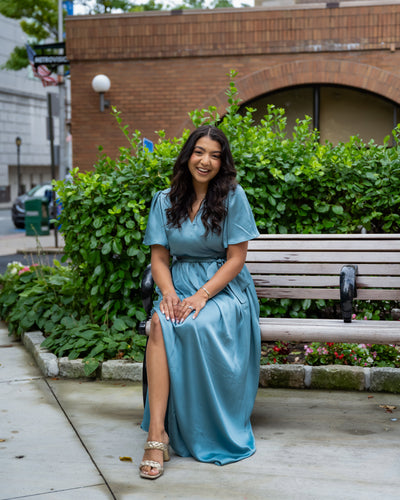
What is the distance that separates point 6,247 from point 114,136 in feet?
12.9

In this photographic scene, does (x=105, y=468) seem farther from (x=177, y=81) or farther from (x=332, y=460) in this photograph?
(x=177, y=81)

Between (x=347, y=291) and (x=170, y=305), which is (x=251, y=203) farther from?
(x=170, y=305)

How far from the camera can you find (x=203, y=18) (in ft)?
45.3

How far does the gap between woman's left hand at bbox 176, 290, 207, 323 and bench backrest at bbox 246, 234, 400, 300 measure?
3.25ft

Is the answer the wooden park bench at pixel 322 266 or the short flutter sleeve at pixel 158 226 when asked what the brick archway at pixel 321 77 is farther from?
the short flutter sleeve at pixel 158 226

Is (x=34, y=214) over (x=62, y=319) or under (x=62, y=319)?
over

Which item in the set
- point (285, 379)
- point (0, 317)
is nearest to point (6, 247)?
point (0, 317)

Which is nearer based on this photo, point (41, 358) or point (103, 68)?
point (41, 358)

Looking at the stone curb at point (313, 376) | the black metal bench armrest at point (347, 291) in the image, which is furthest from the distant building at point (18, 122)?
the black metal bench armrest at point (347, 291)

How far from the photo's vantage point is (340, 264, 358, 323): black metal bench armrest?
399cm

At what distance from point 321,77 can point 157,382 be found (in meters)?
11.4

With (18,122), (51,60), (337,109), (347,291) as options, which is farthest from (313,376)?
(18,122)

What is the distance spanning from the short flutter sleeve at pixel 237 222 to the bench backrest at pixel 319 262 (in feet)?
2.58

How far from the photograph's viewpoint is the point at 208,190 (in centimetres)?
381
